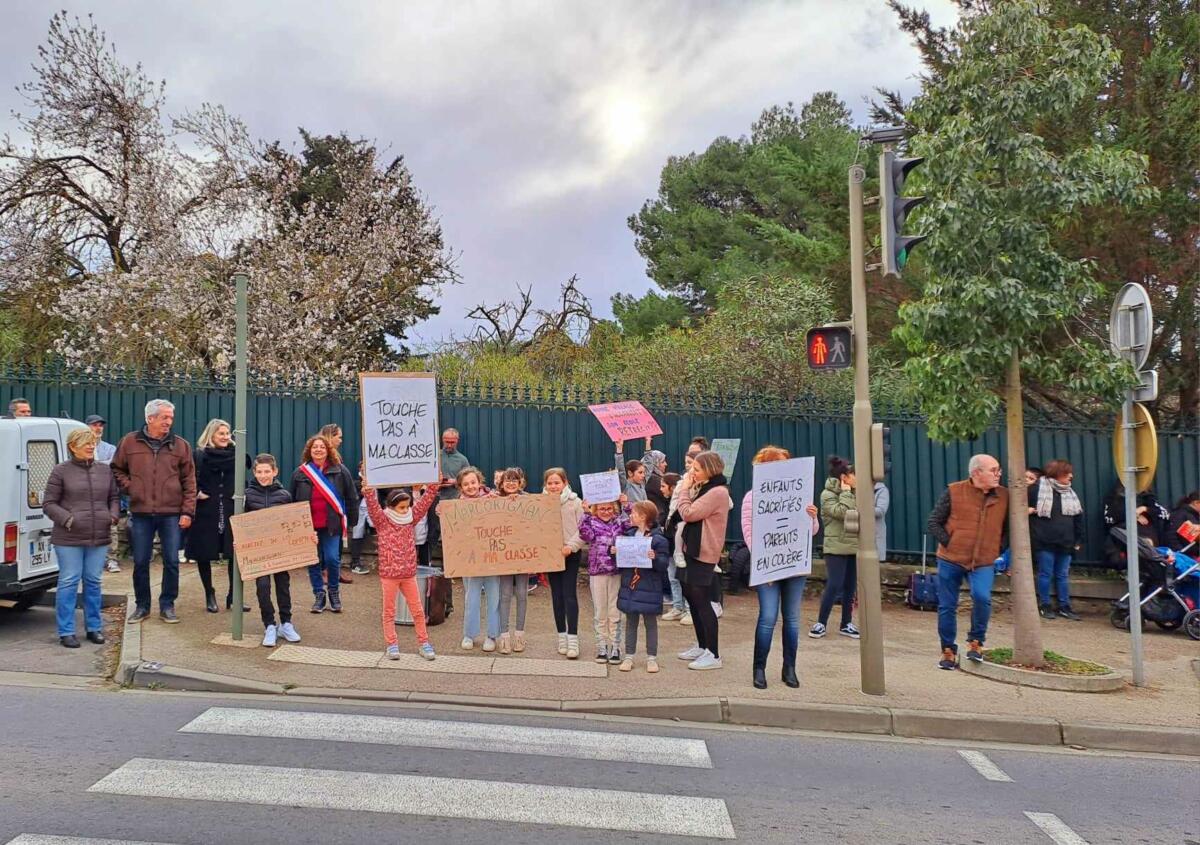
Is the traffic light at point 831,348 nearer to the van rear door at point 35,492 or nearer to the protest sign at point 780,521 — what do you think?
the protest sign at point 780,521

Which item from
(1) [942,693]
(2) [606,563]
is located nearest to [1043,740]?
(1) [942,693]

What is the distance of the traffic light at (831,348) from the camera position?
7.34 metres

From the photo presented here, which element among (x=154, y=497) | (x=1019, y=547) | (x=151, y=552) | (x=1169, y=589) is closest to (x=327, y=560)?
(x=151, y=552)

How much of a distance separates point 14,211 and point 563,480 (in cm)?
1800

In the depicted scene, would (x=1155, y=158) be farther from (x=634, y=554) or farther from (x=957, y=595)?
(x=634, y=554)

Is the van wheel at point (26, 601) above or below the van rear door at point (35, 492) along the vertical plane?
below

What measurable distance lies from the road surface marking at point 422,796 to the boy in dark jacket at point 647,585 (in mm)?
2688

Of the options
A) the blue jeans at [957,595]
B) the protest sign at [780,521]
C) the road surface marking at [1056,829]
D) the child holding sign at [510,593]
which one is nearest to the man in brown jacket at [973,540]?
the blue jeans at [957,595]

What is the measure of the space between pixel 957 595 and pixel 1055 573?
3708 millimetres

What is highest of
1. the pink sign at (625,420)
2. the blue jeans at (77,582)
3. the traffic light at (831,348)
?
the traffic light at (831,348)

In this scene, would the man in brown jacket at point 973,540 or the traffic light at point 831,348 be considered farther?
the man in brown jacket at point 973,540

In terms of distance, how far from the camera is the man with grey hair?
8500 millimetres

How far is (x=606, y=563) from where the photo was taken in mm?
7895

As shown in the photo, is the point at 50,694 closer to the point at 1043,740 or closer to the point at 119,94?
the point at 1043,740
